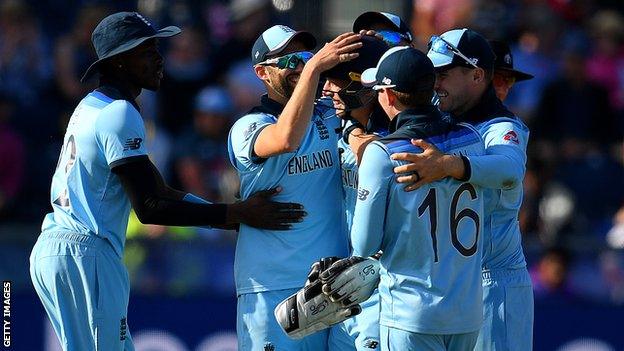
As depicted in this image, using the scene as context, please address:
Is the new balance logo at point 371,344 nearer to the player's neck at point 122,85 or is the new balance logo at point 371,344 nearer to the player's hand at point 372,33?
the player's hand at point 372,33

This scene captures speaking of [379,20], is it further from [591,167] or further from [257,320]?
[591,167]

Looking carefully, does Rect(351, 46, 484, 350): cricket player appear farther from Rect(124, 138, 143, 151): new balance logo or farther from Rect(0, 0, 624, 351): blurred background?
Rect(0, 0, 624, 351): blurred background

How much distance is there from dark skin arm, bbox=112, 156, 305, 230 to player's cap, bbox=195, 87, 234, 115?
483cm

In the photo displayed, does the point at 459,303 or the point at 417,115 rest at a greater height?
the point at 417,115

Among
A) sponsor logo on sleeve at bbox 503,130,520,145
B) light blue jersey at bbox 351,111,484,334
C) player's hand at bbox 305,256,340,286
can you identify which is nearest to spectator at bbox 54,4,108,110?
sponsor logo on sleeve at bbox 503,130,520,145

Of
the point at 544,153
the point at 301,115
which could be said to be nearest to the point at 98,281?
the point at 301,115

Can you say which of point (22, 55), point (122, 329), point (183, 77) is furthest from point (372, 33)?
point (22, 55)

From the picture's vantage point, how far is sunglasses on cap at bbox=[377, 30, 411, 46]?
6719 millimetres

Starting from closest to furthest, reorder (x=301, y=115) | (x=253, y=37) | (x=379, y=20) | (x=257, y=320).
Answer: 1. (x=301, y=115)
2. (x=257, y=320)
3. (x=379, y=20)
4. (x=253, y=37)

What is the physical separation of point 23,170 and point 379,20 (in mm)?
4893

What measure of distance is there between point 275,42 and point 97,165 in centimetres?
110

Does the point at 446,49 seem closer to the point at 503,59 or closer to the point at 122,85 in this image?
the point at 503,59

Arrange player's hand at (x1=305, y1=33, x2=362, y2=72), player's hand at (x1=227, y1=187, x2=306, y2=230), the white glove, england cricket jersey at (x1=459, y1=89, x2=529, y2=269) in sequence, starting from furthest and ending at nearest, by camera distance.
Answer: player's hand at (x1=227, y1=187, x2=306, y2=230), england cricket jersey at (x1=459, y1=89, x2=529, y2=269), player's hand at (x1=305, y1=33, x2=362, y2=72), the white glove

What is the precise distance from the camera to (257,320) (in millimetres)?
6191
